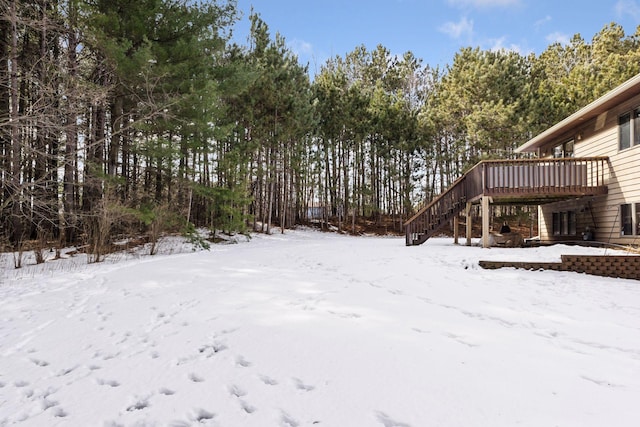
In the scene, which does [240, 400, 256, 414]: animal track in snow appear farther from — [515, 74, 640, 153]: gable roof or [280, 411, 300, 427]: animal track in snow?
Result: [515, 74, 640, 153]: gable roof

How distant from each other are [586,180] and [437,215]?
484 centimetres

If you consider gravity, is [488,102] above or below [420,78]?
below

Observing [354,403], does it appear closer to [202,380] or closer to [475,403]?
[475,403]

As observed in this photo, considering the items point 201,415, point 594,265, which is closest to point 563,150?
point 594,265

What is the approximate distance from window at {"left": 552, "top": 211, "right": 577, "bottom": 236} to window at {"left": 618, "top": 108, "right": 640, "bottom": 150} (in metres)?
3.67

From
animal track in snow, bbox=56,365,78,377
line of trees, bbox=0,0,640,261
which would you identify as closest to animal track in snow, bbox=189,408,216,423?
animal track in snow, bbox=56,365,78,377

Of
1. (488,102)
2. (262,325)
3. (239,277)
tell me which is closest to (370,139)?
(488,102)

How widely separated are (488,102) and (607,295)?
19.5m

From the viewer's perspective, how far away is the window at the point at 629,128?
9.98 meters

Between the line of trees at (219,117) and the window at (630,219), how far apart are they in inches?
439

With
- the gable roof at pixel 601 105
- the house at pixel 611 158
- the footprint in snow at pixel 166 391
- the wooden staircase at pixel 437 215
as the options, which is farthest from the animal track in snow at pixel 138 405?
the house at pixel 611 158

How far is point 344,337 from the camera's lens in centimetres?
336

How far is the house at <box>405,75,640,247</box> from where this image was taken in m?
10.2

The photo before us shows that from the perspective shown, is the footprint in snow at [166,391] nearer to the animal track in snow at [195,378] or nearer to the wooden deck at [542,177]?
the animal track in snow at [195,378]
